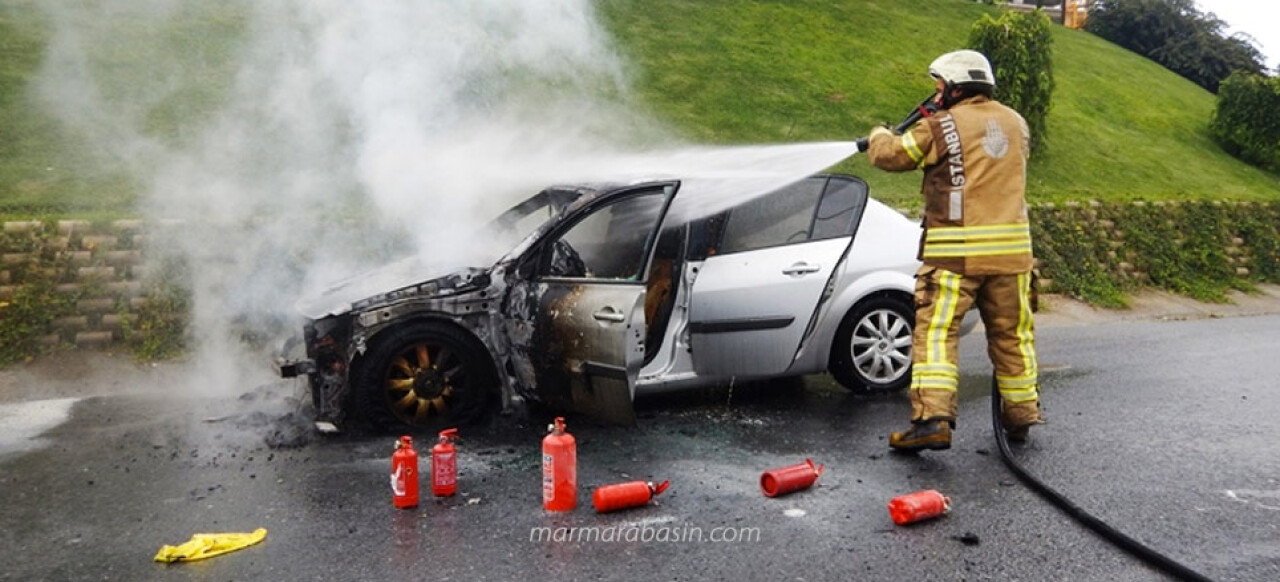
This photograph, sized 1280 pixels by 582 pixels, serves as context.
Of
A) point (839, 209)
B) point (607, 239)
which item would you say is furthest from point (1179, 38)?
point (607, 239)

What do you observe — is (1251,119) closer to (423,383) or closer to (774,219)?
(774,219)

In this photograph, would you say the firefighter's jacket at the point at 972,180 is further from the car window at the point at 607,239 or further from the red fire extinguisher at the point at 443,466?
the red fire extinguisher at the point at 443,466

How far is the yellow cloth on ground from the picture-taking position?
155 inches

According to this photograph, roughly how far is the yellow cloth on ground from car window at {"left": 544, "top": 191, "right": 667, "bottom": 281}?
2292 millimetres

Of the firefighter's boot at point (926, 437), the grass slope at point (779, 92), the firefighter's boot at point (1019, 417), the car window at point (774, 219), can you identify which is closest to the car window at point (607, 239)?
the car window at point (774, 219)

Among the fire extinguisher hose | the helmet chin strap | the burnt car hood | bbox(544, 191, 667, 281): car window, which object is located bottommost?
the fire extinguisher hose

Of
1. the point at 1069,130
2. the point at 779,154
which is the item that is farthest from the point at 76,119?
the point at 1069,130

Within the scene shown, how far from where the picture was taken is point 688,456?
5.34 metres

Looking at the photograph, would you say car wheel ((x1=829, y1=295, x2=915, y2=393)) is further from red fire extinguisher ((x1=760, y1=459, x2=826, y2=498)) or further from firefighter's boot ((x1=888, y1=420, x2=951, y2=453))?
red fire extinguisher ((x1=760, y1=459, x2=826, y2=498))

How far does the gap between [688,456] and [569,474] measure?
107 cm

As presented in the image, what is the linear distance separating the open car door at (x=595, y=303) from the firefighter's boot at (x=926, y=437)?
1.41 meters

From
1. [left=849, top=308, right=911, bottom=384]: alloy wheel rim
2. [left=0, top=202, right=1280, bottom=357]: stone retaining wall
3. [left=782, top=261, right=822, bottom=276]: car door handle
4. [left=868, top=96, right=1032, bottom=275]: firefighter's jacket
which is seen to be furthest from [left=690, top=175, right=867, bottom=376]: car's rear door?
[left=0, top=202, right=1280, bottom=357]: stone retaining wall

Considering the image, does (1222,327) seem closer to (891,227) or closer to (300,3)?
(891,227)

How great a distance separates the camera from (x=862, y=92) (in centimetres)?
1812
